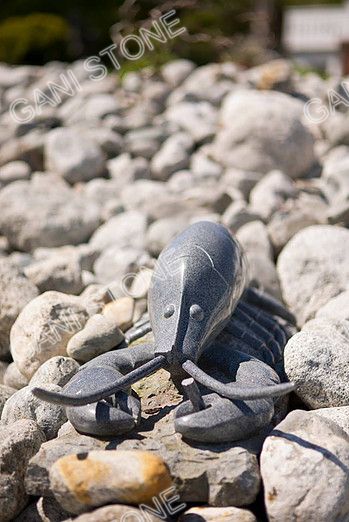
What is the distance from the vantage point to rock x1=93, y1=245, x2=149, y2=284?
17.3ft

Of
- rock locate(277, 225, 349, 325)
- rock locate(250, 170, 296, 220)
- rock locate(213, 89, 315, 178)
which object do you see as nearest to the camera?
rock locate(277, 225, 349, 325)

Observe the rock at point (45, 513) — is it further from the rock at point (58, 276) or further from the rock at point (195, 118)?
the rock at point (195, 118)

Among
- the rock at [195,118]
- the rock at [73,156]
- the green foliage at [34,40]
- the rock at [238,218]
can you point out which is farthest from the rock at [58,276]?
the green foliage at [34,40]

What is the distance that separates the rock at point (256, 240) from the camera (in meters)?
5.21

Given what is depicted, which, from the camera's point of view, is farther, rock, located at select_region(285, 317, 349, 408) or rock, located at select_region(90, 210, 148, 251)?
rock, located at select_region(90, 210, 148, 251)

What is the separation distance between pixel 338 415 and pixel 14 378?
5.86 feet

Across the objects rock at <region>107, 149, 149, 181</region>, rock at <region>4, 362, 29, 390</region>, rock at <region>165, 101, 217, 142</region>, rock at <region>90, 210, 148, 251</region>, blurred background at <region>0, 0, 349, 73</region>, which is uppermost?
rock at <region>4, 362, 29, 390</region>

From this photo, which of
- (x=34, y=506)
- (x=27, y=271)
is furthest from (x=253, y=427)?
(x=27, y=271)

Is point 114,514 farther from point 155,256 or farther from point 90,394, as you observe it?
point 155,256

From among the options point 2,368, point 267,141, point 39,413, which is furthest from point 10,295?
point 267,141

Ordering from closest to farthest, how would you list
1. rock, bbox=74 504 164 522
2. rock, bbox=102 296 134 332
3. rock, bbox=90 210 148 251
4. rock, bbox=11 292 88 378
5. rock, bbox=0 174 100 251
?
1. rock, bbox=74 504 164 522
2. rock, bbox=11 292 88 378
3. rock, bbox=102 296 134 332
4. rock, bbox=90 210 148 251
5. rock, bbox=0 174 100 251

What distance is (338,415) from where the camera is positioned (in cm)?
334

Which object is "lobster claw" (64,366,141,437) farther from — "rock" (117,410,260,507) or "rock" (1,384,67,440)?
"rock" (1,384,67,440)

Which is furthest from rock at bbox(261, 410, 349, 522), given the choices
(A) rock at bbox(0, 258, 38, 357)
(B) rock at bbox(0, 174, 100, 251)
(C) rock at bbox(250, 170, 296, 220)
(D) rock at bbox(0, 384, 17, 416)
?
(B) rock at bbox(0, 174, 100, 251)
